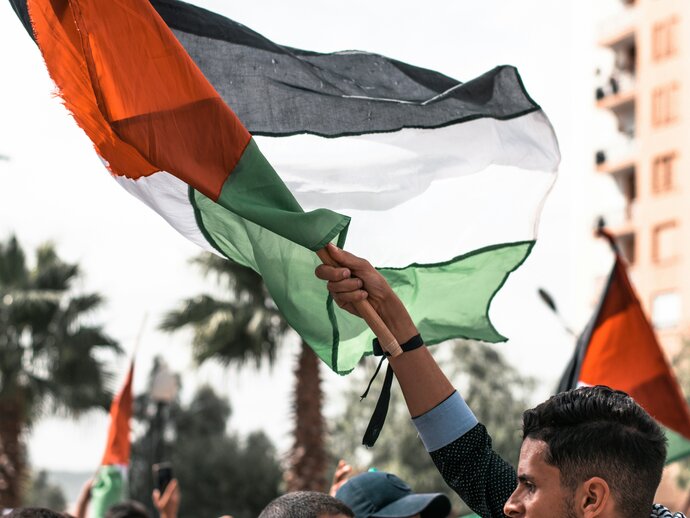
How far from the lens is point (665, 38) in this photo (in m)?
41.4

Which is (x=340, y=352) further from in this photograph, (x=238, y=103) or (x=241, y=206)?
(x=238, y=103)

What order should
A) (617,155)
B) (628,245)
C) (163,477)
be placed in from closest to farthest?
(163,477)
(628,245)
(617,155)

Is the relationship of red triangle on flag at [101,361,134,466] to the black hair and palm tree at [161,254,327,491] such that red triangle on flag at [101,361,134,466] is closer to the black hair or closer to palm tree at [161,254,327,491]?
the black hair

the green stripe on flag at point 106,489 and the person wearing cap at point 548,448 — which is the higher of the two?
the person wearing cap at point 548,448

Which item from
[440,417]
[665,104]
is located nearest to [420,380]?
[440,417]

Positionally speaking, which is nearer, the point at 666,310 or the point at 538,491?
the point at 538,491

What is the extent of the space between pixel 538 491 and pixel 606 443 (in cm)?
18

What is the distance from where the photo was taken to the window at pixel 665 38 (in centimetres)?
4094

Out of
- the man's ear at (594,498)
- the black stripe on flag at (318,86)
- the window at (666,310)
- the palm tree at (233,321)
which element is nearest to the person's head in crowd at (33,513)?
the black stripe on flag at (318,86)

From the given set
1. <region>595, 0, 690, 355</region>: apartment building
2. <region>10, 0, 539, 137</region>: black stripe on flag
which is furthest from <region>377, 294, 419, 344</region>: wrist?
<region>595, 0, 690, 355</region>: apartment building

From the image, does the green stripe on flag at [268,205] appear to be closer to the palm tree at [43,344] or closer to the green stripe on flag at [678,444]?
the green stripe on flag at [678,444]

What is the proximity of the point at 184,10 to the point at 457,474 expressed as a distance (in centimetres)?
209

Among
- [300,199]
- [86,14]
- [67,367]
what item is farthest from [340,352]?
[67,367]

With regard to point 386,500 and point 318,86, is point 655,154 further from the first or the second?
point 386,500
